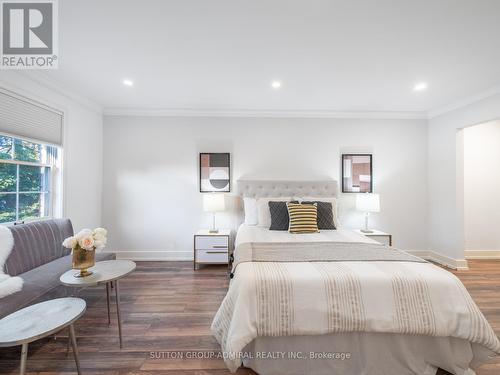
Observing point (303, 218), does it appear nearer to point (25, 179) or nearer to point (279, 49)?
point (279, 49)

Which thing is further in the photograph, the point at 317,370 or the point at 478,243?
the point at 478,243

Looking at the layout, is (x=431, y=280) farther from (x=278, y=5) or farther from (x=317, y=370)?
(x=278, y=5)

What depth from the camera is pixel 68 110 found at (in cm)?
319

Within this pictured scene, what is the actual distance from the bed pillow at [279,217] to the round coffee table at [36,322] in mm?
2217

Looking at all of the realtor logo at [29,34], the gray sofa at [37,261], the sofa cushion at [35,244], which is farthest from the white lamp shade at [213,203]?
the realtor logo at [29,34]

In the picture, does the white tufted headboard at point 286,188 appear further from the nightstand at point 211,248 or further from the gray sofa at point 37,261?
the gray sofa at point 37,261

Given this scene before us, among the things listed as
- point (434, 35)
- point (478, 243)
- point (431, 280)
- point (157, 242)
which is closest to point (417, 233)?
point (478, 243)

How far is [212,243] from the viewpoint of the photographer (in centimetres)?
353

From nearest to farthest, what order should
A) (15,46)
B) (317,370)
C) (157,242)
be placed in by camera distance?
(317,370)
(15,46)
(157,242)

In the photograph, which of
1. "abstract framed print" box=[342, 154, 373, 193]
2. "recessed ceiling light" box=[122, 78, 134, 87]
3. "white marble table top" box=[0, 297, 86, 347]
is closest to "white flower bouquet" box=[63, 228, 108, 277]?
"white marble table top" box=[0, 297, 86, 347]

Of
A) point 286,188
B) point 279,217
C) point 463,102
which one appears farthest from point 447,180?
point 279,217

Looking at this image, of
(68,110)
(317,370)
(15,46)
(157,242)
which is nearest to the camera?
(317,370)

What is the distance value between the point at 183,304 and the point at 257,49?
2732 millimetres

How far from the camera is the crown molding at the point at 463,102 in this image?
3.05 meters
